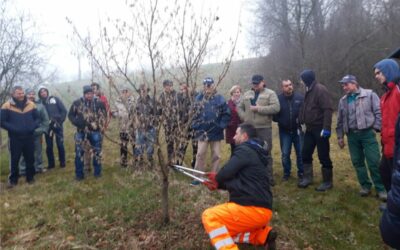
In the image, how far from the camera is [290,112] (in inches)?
239

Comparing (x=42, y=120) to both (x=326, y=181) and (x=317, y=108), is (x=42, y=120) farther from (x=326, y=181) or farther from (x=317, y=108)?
(x=326, y=181)

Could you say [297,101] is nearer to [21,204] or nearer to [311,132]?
[311,132]

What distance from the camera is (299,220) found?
4.76 metres

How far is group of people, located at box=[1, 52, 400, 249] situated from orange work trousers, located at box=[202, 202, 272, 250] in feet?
0.03

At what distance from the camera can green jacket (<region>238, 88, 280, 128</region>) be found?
19.3 feet

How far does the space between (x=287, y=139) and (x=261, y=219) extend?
3.04 metres

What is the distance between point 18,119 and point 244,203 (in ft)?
17.7

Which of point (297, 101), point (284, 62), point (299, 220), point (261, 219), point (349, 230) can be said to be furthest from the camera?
point (284, 62)

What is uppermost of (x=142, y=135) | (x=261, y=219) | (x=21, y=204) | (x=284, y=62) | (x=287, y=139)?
(x=284, y=62)

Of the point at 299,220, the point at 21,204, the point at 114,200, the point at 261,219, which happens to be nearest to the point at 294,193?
the point at 299,220

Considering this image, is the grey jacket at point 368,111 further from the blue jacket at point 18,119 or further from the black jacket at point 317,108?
the blue jacket at point 18,119

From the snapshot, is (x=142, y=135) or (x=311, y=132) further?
(x=311, y=132)

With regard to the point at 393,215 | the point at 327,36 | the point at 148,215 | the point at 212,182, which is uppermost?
the point at 327,36

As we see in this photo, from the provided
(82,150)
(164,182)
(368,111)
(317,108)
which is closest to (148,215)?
(164,182)
